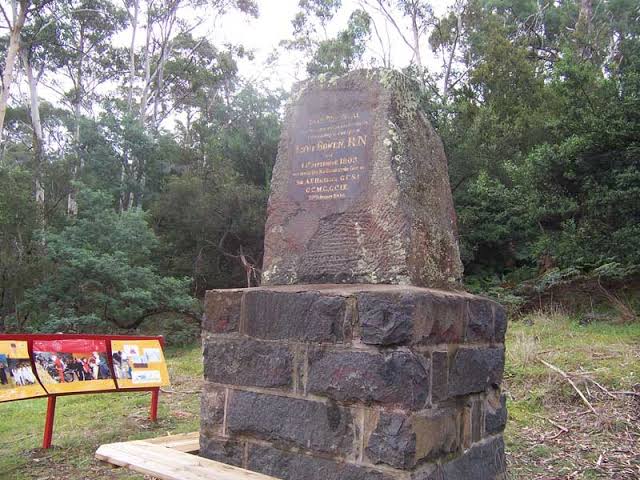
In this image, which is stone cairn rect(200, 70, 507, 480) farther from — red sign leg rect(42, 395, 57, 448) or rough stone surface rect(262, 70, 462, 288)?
red sign leg rect(42, 395, 57, 448)

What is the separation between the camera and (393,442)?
2385 millimetres

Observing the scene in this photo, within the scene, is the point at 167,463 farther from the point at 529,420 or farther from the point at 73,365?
the point at 529,420

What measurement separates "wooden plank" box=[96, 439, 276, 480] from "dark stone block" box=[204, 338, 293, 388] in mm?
398

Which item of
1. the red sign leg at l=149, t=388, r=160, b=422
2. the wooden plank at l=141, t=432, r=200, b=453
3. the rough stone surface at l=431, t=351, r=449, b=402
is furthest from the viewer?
the red sign leg at l=149, t=388, r=160, b=422

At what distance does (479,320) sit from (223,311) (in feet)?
4.38

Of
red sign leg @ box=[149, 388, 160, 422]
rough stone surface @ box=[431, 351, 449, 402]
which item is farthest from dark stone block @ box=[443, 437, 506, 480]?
red sign leg @ box=[149, 388, 160, 422]

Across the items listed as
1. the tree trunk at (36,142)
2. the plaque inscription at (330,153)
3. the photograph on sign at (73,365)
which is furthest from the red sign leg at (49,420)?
the tree trunk at (36,142)

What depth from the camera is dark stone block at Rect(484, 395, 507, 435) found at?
3.14 metres

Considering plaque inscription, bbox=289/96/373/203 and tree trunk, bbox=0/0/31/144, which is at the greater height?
tree trunk, bbox=0/0/31/144

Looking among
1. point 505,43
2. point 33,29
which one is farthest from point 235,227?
point 33,29

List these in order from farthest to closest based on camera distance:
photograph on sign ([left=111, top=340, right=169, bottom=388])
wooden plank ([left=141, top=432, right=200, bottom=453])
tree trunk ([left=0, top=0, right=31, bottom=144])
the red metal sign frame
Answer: tree trunk ([left=0, top=0, right=31, bottom=144]) → photograph on sign ([left=111, top=340, right=169, bottom=388]) → the red metal sign frame → wooden plank ([left=141, top=432, right=200, bottom=453])

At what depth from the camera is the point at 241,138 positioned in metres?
17.2

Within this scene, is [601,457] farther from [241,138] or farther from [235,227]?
[241,138]

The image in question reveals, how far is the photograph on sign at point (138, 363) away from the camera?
4805mm
